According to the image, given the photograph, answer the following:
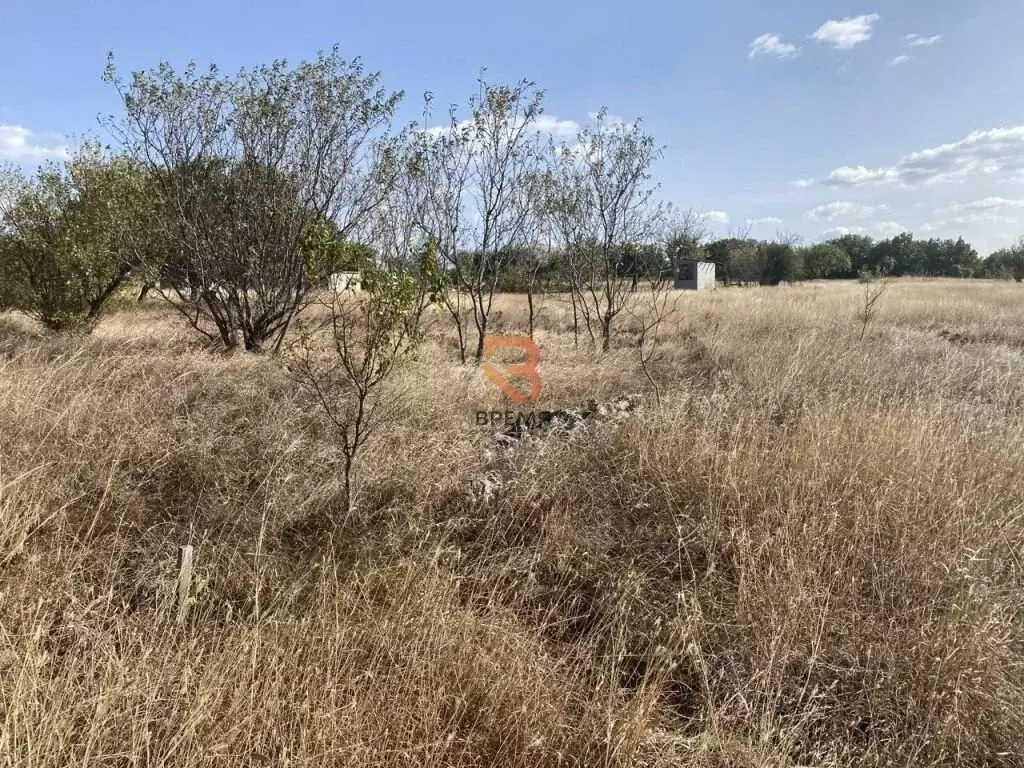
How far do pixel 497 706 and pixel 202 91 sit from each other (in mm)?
8295

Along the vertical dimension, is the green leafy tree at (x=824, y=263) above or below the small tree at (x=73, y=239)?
above

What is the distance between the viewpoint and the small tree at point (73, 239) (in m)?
7.71

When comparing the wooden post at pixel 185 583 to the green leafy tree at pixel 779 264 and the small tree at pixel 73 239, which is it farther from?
the green leafy tree at pixel 779 264

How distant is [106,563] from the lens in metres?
2.61

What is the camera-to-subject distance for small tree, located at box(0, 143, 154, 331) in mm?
7711

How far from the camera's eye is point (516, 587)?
8.45 ft

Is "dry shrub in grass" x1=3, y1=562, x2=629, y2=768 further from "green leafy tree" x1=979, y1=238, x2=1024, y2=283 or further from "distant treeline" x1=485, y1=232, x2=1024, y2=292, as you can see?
"green leafy tree" x1=979, y1=238, x2=1024, y2=283

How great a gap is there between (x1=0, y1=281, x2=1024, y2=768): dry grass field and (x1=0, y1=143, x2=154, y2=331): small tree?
13.6 ft

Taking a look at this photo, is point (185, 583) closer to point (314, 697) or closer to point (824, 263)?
point (314, 697)

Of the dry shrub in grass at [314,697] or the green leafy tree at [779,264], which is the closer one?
the dry shrub in grass at [314,697]

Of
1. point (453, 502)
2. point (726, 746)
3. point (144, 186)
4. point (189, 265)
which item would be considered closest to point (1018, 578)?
point (726, 746)

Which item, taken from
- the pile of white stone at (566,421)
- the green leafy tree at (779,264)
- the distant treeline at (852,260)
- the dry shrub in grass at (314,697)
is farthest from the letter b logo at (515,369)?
the green leafy tree at (779,264)

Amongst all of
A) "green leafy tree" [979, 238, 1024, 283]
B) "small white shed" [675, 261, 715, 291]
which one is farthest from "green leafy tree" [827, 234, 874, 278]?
"small white shed" [675, 261, 715, 291]

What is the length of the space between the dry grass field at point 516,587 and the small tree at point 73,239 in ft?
13.6
